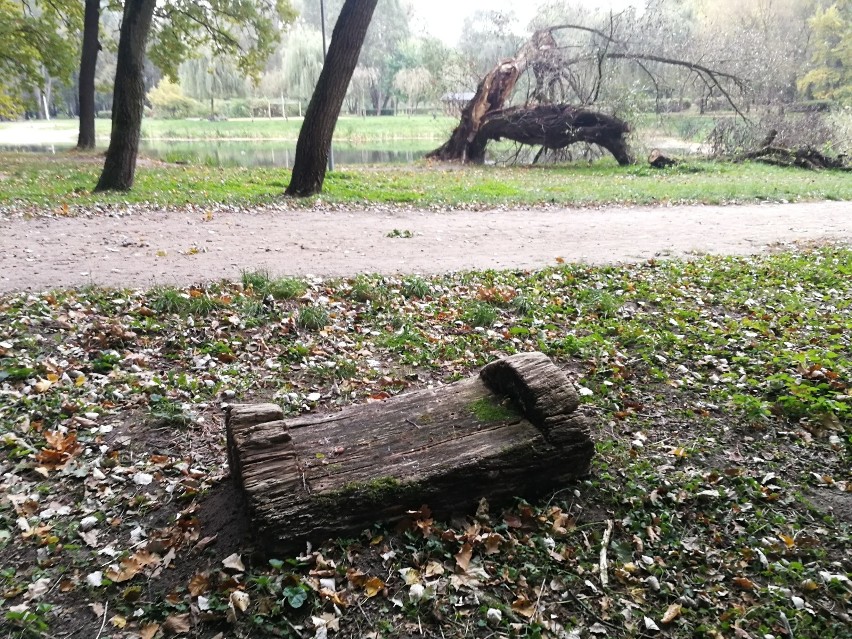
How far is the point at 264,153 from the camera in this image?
96.6 ft

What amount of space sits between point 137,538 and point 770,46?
29.3m

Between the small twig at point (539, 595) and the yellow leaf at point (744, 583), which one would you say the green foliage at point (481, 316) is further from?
the yellow leaf at point (744, 583)

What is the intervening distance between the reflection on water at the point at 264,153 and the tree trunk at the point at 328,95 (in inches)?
340

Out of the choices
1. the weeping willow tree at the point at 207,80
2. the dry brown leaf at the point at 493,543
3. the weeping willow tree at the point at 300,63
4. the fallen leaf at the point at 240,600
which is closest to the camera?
the fallen leaf at the point at 240,600

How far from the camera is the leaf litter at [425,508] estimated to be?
303 centimetres

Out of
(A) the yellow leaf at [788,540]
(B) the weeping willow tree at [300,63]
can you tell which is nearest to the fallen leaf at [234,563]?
(A) the yellow leaf at [788,540]

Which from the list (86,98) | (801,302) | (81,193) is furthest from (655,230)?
(86,98)

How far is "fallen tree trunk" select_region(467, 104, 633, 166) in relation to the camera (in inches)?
859

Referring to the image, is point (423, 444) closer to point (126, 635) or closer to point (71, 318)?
point (126, 635)

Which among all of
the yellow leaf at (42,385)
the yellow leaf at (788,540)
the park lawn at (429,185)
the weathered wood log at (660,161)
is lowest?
the yellow leaf at (788,540)

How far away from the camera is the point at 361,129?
138 feet

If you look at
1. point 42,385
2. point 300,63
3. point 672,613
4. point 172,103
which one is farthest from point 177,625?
point 172,103

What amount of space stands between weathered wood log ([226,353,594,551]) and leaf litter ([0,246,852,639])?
15 cm

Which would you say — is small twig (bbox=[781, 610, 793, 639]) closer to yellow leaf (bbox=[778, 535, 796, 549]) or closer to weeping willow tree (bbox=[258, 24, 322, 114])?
yellow leaf (bbox=[778, 535, 796, 549])
